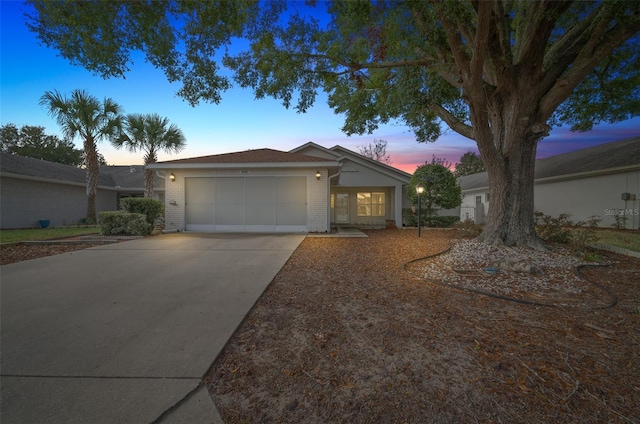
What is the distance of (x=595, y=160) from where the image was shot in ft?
43.8

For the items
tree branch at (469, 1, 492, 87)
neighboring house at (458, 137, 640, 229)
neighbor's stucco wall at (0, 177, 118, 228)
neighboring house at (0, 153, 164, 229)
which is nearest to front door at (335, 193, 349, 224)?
neighboring house at (458, 137, 640, 229)

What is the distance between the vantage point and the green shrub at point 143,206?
10008mm

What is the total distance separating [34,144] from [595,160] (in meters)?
46.0

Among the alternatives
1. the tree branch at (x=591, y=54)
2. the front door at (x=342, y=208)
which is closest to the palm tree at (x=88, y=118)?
the front door at (x=342, y=208)

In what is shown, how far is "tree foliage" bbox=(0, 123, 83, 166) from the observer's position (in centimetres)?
2683

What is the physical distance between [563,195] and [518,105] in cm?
1212

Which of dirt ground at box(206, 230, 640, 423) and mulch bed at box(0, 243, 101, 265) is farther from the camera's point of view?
mulch bed at box(0, 243, 101, 265)

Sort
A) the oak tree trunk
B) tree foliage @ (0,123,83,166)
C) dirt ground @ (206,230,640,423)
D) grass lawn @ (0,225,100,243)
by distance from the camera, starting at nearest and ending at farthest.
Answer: dirt ground @ (206,230,640,423) < the oak tree trunk < grass lawn @ (0,225,100,243) < tree foliage @ (0,123,83,166)

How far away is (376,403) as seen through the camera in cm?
175

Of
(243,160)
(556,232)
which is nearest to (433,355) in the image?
(556,232)

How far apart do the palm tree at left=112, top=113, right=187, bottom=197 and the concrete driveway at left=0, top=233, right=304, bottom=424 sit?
38.2 feet

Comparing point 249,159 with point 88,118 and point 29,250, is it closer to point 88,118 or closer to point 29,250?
point 29,250

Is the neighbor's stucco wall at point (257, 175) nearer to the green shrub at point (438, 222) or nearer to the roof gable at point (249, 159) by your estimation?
the roof gable at point (249, 159)

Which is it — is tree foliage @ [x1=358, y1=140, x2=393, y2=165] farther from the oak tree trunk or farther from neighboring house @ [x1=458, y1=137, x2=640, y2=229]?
the oak tree trunk
